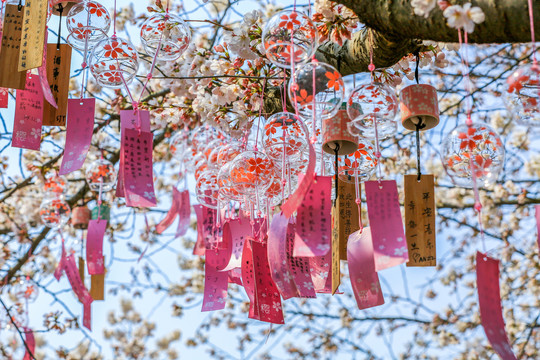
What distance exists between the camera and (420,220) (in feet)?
5.77

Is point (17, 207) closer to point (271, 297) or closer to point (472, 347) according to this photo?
point (271, 297)

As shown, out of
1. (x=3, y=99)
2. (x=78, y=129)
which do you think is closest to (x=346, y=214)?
(x=78, y=129)

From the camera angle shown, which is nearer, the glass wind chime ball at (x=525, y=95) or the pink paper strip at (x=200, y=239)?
the glass wind chime ball at (x=525, y=95)

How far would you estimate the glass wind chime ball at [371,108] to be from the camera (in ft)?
5.65

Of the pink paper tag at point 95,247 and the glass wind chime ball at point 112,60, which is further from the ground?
the glass wind chime ball at point 112,60

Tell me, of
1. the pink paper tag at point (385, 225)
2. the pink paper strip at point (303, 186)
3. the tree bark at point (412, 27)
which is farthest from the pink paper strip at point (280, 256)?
the tree bark at point (412, 27)

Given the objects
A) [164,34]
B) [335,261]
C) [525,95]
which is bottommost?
[335,261]

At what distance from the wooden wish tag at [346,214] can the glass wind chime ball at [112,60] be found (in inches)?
32.3

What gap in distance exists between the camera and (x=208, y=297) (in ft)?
7.00

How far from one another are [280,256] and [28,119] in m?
1.01

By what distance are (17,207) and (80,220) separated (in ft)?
3.70

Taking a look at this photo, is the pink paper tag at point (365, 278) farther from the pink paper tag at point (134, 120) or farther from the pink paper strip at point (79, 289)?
the pink paper strip at point (79, 289)

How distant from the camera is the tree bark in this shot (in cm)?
146

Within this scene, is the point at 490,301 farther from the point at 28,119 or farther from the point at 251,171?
the point at 28,119
